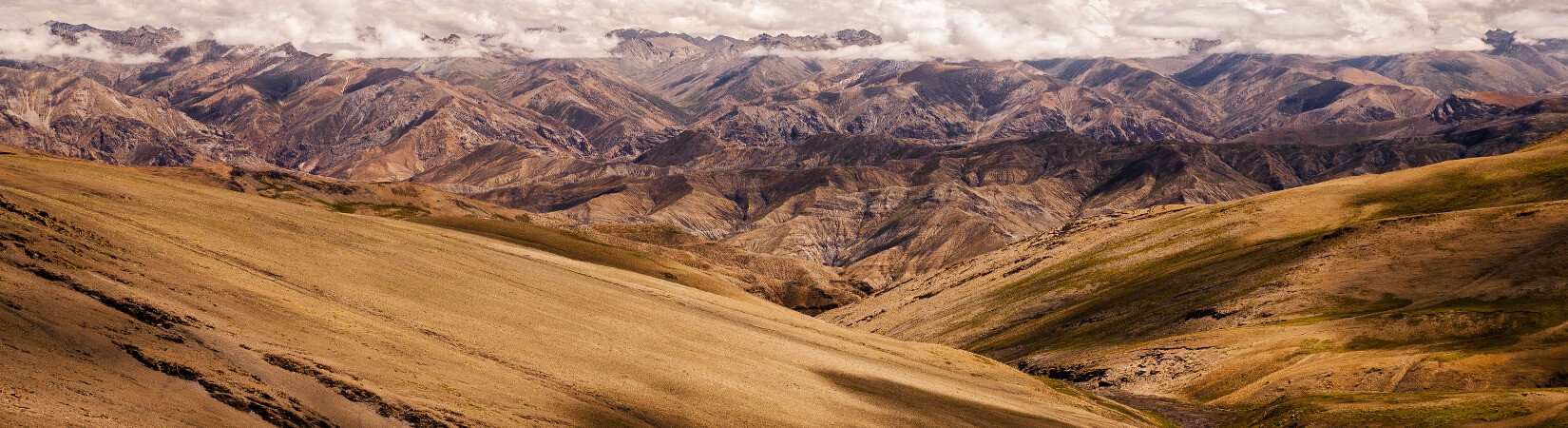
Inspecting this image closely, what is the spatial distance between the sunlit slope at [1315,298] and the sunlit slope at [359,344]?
81.7ft

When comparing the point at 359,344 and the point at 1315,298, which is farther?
the point at 1315,298

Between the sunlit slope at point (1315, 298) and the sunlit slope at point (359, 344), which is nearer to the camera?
the sunlit slope at point (359, 344)

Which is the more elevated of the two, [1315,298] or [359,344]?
[359,344]

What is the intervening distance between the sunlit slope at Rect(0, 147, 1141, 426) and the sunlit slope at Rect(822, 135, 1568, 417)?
24.9m

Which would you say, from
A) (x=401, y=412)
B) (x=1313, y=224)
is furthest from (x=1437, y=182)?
(x=401, y=412)

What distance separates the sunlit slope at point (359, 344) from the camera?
3659 centimetres

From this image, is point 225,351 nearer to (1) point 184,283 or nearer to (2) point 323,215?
(1) point 184,283

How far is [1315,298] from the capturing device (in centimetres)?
11806

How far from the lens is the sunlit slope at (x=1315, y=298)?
3460 inches

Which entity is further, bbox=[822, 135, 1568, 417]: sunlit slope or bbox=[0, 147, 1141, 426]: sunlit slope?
bbox=[822, 135, 1568, 417]: sunlit slope

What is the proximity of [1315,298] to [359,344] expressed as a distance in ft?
347

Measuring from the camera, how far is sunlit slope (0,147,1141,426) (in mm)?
36594

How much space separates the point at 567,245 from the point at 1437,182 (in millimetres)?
134014

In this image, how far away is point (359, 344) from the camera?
4606 centimetres
